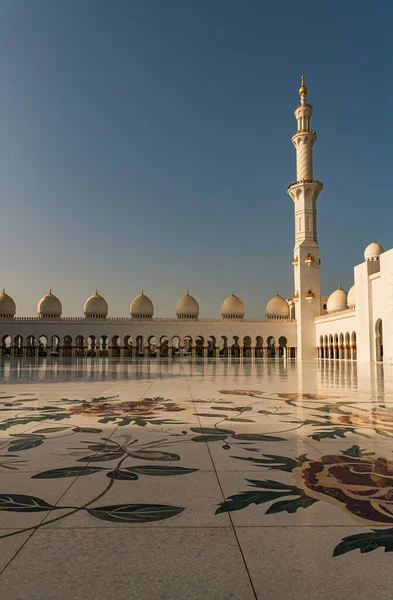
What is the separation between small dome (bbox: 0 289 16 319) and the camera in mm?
36250

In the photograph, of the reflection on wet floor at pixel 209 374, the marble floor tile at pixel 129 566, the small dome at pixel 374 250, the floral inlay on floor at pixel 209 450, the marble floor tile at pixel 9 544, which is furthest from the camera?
the small dome at pixel 374 250

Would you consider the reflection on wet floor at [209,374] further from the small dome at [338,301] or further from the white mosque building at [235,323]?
the small dome at [338,301]

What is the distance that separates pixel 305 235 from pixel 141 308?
533 inches

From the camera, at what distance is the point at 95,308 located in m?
36.0

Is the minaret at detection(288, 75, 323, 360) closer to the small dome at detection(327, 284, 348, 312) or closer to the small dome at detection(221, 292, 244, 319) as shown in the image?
the small dome at detection(327, 284, 348, 312)

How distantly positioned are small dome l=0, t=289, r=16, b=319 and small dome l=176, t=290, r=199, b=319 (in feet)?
42.8

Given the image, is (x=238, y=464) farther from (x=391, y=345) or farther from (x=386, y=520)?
(x=391, y=345)

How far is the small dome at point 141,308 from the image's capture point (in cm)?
3581

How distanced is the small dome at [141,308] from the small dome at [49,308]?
5.87 meters

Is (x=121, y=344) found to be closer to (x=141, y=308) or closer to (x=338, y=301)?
(x=141, y=308)

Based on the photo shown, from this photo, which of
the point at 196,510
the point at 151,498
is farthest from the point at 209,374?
the point at 196,510

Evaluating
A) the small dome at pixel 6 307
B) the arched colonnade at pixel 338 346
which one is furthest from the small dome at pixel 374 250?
the small dome at pixel 6 307

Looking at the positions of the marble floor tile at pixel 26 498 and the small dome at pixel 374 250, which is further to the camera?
the small dome at pixel 374 250

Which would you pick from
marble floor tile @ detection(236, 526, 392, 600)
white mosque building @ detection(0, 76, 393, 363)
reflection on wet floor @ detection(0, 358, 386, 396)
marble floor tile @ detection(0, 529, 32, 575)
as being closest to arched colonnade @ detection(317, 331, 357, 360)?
white mosque building @ detection(0, 76, 393, 363)
